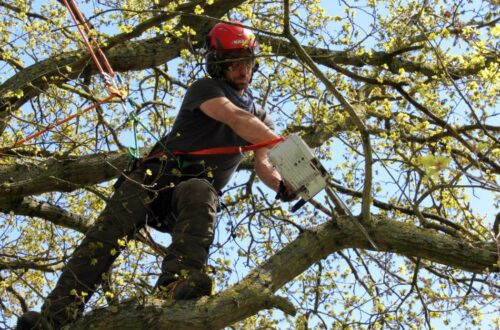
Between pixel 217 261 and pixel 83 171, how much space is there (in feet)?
5.67

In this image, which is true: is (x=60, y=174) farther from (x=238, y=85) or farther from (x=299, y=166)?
(x=299, y=166)

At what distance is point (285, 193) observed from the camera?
450 centimetres

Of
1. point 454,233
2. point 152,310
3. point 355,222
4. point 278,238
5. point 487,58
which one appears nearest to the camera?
point 152,310

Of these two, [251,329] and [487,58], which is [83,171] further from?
[487,58]

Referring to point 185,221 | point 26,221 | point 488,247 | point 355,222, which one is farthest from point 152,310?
point 26,221

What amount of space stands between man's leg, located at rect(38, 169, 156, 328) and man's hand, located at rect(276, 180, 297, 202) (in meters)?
0.76

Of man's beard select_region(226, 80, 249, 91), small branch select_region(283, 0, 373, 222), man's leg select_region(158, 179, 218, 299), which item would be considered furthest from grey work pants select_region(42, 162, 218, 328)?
small branch select_region(283, 0, 373, 222)

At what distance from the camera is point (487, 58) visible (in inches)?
220

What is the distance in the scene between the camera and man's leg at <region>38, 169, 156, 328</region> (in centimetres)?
404

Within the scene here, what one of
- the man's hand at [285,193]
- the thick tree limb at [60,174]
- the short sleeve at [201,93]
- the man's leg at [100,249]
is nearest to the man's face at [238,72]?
the short sleeve at [201,93]

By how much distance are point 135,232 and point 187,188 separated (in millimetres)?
391

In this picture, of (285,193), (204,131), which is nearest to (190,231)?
(285,193)

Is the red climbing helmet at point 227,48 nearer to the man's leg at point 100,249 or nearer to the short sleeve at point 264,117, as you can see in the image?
the short sleeve at point 264,117

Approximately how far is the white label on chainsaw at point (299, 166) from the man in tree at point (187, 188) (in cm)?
21
